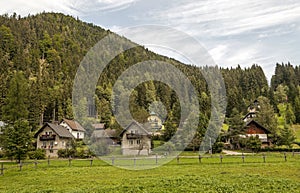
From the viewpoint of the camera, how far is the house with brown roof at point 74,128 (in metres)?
67.5

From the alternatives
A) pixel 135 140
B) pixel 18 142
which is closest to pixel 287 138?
pixel 135 140

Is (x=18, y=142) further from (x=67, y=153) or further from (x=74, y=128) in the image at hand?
(x=74, y=128)

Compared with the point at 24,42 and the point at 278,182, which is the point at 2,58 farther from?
the point at 278,182

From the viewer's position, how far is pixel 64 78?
383 feet

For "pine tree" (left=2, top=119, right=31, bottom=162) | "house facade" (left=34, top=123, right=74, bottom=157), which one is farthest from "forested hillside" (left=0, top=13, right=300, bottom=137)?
"pine tree" (left=2, top=119, right=31, bottom=162)

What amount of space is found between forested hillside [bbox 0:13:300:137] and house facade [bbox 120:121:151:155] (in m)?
3.21

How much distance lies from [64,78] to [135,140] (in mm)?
72499

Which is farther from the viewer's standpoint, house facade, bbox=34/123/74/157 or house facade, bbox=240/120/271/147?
house facade, bbox=240/120/271/147

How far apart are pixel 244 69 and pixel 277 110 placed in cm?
4853

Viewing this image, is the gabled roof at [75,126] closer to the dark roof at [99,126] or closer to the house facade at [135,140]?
the dark roof at [99,126]

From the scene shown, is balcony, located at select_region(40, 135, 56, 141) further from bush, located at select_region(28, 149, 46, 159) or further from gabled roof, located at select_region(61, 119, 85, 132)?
bush, located at select_region(28, 149, 46, 159)

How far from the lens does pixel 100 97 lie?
227ft

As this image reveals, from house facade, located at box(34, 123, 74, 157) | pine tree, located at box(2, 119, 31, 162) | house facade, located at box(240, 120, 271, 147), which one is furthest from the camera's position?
house facade, located at box(240, 120, 271, 147)

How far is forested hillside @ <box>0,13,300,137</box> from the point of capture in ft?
195
